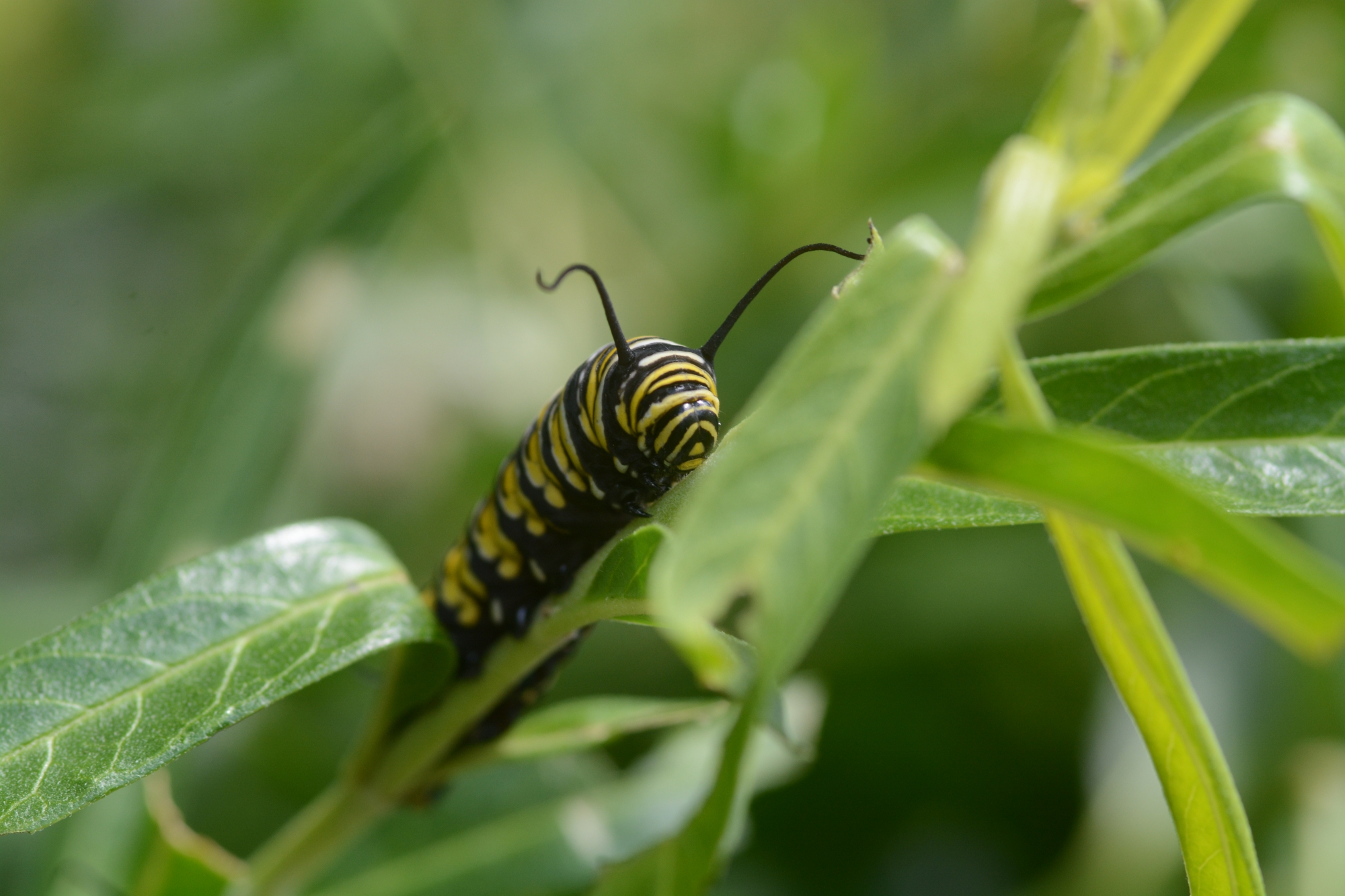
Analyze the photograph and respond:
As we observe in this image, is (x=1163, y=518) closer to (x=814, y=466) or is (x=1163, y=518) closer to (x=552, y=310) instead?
(x=814, y=466)

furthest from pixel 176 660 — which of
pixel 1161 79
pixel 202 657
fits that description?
pixel 1161 79

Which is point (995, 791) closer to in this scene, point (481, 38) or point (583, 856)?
point (583, 856)

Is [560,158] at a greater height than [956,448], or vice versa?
[560,158]

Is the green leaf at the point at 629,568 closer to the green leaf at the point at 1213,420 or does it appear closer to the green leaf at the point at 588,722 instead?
the green leaf at the point at 1213,420

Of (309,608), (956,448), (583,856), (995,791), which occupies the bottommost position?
(995,791)

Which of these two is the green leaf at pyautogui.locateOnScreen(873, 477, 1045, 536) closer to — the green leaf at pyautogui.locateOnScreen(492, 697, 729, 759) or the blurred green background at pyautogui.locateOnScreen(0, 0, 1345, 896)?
the green leaf at pyautogui.locateOnScreen(492, 697, 729, 759)

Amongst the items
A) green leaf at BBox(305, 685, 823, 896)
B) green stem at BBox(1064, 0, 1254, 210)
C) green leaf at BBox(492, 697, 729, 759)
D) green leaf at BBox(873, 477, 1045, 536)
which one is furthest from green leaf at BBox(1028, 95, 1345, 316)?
green leaf at BBox(305, 685, 823, 896)

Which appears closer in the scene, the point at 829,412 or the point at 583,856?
the point at 829,412

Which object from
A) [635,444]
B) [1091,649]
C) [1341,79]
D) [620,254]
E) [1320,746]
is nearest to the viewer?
[635,444]

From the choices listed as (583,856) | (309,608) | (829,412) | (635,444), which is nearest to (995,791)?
(583,856)
